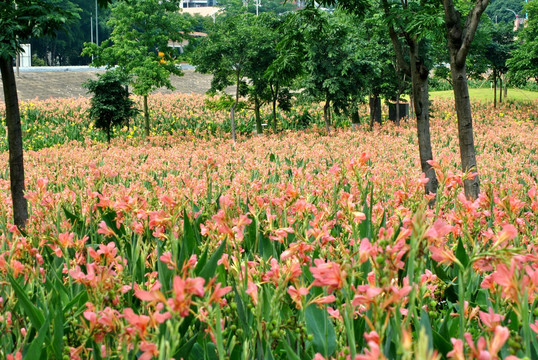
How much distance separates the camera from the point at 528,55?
2388 cm

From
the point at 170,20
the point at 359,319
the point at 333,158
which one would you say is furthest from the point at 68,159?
the point at 359,319

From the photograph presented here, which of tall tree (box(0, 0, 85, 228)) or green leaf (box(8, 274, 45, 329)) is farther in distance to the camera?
tall tree (box(0, 0, 85, 228))

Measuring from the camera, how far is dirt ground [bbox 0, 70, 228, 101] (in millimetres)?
30472

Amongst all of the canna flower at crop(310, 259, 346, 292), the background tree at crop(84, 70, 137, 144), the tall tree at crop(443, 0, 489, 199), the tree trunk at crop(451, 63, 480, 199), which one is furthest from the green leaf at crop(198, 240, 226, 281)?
the background tree at crop(84, 70, 137, 144)

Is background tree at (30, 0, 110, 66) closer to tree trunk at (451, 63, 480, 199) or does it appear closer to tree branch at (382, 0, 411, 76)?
tree branch at (382, 0, 411, 76)

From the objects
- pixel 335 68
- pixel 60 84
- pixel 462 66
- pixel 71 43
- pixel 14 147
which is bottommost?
pixel 14 147

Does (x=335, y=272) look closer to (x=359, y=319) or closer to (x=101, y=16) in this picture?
(x=359, y=319)

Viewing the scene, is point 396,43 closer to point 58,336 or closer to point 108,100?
point 58,336

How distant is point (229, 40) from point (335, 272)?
17.4 metres

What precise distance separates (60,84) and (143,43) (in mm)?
17427

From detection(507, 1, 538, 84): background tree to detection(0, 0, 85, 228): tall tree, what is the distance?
79.2 feet

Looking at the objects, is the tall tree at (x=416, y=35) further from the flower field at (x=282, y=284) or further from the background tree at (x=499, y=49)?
the background tree at (x=499, y=49)

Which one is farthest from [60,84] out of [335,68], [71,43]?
[71,43]

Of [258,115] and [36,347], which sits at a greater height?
[258,115]
